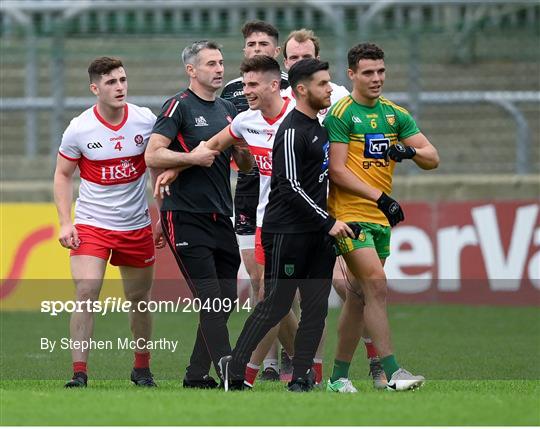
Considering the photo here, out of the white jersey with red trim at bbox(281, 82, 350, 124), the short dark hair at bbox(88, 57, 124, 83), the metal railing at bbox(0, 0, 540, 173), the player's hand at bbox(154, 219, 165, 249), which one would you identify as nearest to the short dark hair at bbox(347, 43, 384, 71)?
the white jersey with red trim at bbox(281, 82, 350, 124)

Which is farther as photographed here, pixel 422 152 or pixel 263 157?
pixel 263 157

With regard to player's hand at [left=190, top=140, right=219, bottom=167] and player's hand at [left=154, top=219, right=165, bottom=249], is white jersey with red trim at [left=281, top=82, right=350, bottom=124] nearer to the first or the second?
player's hand at [left=190, top=140, right=219, bottom=167]

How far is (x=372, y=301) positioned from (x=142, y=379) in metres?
1.85

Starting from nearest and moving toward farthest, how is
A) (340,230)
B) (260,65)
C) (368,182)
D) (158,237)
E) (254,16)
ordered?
(340,230)
(260,65)
(368,182)
(158,237)
(254,16)

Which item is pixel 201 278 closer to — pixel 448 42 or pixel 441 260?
pixel 441 260

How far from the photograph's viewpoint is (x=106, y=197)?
9.56 m

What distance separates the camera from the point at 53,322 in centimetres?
1420

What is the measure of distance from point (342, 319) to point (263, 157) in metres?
1.22

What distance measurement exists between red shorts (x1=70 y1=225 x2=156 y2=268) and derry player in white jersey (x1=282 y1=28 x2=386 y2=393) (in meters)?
1.40

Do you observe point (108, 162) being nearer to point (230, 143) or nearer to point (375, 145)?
point (230, 143)

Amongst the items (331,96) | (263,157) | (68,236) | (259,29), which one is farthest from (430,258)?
(68,236)

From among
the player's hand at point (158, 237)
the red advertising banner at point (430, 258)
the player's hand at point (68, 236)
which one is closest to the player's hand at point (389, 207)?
the player's hand at point (158, 237)

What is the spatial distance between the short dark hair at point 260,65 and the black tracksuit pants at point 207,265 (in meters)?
1.05

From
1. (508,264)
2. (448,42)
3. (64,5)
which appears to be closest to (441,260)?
(508,264)
